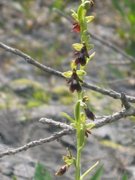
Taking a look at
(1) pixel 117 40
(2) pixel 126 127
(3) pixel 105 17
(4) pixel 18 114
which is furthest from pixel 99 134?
(3) pixel 105 17

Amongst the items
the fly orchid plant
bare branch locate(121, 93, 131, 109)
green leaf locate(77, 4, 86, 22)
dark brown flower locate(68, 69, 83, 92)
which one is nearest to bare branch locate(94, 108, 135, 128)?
A: bare branch locate(121, 93, 131, 109)

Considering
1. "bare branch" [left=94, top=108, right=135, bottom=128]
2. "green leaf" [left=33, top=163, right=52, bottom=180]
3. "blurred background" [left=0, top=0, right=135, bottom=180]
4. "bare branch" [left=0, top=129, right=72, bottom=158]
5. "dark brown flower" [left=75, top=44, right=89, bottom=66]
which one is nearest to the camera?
"dark brown flower" [left=75, top=44, right=89, bottom=66]

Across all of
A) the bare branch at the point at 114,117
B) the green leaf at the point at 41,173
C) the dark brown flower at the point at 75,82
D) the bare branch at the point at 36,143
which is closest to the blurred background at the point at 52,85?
the green leaf at the point at 41,173

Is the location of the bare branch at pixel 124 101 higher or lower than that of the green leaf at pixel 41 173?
higher

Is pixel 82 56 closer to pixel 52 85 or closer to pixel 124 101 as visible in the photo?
pixel 124 101

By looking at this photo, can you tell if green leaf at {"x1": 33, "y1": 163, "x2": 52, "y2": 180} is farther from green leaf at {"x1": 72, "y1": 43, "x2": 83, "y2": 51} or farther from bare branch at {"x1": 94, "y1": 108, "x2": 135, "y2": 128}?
green leaf at {"x1": 72, "y1": 43, "x2": 83, "y2": 51}

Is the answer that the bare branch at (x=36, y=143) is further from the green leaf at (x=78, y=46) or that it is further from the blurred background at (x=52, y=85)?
the blurred background at (x=52, y=85)

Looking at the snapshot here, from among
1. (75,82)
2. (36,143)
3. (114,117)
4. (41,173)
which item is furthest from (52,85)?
(75,82)

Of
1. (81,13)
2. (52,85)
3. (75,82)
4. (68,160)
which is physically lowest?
(68,160)

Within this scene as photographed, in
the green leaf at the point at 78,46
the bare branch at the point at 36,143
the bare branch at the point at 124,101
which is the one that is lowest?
the bare branch at the point at 36,143
